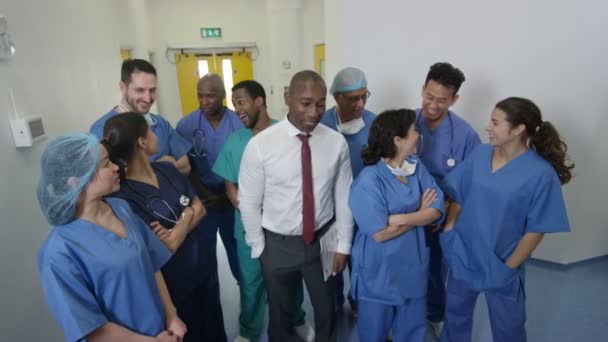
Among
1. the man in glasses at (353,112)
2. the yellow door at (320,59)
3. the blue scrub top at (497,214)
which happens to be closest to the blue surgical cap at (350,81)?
the man in glasses at (353,112)

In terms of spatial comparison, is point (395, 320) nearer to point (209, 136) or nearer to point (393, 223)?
point (393, 223)

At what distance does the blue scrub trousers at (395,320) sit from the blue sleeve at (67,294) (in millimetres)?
1096

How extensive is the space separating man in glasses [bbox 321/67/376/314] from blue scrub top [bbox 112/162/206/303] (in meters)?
0.89

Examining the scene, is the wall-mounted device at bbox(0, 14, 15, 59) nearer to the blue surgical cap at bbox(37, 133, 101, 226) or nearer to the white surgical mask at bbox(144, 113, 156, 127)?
the white surgical mask at bbox(144, 113, 156, 127)

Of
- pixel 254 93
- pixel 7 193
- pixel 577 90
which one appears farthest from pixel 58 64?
pixel 577 90

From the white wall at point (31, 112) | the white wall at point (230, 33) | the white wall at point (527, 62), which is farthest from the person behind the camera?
the white wall at point (230, 33)

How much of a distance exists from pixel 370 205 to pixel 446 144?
677mm

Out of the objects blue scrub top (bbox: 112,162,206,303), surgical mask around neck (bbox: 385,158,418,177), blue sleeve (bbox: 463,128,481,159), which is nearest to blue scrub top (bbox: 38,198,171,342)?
blue scrub top (bbox: 112,162,206,303)

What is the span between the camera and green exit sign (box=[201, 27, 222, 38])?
20.6 feet

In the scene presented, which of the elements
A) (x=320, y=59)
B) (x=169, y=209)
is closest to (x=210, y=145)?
(x=169, y=209)

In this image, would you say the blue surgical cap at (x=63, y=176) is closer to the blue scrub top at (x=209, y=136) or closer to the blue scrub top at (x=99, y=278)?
the blue scrub top at (x=99, y=278)

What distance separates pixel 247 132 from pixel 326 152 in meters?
0.51

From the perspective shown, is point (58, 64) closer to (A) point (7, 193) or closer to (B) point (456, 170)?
(A) point (7, 193)

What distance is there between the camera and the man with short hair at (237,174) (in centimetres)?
174
